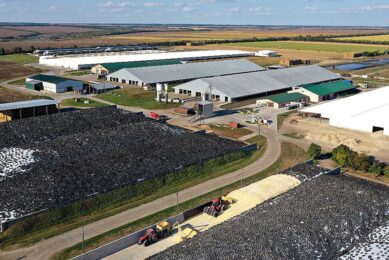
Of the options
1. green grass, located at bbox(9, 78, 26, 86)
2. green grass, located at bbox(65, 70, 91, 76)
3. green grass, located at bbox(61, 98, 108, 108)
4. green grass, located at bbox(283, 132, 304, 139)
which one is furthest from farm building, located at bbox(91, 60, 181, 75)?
green grass, located at bbox(283, 132, 304, 139)

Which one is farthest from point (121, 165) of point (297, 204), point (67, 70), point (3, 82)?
point (67, 70)

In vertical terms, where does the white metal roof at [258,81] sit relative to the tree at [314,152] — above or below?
above

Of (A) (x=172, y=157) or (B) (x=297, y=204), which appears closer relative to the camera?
(B) (x=297, y=204)

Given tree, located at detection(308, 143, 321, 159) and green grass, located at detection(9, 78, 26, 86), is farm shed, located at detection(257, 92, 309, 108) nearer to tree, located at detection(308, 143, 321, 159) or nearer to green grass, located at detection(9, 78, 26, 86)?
tree, located at detection(308, 143, 321, 159)

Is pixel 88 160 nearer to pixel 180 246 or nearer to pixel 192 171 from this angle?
pixel 192 171

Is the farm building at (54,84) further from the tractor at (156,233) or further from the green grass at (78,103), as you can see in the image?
the tractor at (156,233)

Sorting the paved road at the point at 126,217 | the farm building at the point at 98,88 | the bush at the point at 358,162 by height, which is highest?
the farm building at the point at 98,88

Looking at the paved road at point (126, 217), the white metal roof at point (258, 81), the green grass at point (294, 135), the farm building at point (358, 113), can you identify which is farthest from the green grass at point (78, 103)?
the paved road at point (126, 217)
